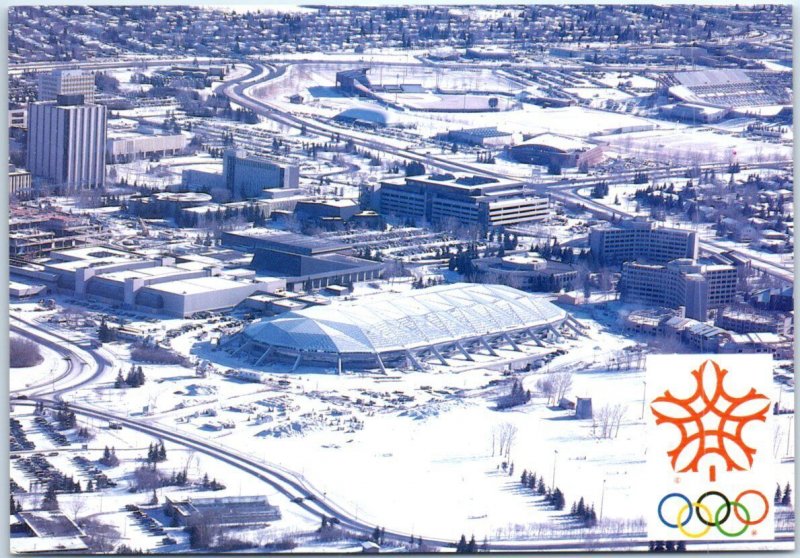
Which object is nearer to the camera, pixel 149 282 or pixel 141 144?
pixel 149 282

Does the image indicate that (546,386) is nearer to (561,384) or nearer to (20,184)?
(561,384)

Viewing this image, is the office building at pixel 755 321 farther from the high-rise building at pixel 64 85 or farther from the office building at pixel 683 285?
the high-rise building at pixel 64 85

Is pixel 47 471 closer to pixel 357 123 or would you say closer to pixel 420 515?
pixel 420 515

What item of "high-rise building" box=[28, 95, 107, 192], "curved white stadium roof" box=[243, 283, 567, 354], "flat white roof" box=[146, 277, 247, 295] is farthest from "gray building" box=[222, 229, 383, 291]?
"high-rise building" box=[28, 95, 107, 192]

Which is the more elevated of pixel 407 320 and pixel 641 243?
A: pixel 641 243

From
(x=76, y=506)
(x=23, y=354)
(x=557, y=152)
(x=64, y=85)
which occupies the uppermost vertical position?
(x=64, y=85)

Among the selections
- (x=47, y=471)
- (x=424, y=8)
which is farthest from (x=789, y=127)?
(x=47, y=471)

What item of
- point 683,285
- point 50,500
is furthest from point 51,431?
point 683,285
